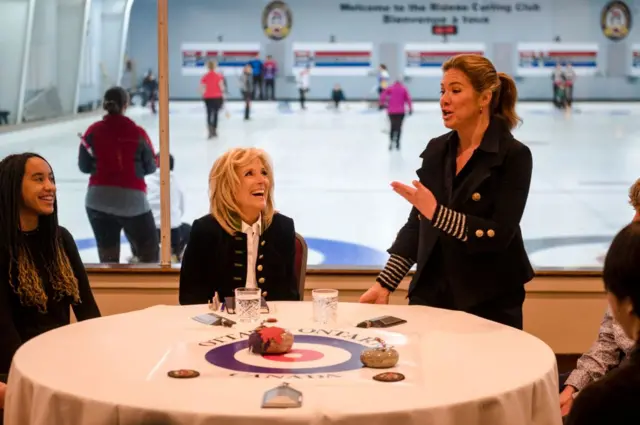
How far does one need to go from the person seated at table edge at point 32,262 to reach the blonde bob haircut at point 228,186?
22.0 inches

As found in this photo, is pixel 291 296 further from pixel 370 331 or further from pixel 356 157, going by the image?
pixel 356 157

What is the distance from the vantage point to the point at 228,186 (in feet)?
11.3

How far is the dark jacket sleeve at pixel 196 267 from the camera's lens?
3445 mm

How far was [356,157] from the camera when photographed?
12.3 meters

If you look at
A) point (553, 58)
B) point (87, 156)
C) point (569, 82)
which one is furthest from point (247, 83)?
point (87, 156)

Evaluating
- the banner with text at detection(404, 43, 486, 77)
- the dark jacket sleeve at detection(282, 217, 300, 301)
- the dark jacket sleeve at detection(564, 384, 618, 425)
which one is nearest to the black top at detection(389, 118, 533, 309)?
the dark jacket sleeve at detection(282, 217, 300, 301)

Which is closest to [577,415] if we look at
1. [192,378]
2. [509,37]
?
[192,378]

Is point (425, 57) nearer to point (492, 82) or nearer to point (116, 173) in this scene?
point (116, 173)

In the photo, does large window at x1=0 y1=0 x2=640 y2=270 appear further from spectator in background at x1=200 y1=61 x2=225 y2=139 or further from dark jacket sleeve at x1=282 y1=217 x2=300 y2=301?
dark jacket sleeve at x1=282 y1=217 x2=300 y2=301

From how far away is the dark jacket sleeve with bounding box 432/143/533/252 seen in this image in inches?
119

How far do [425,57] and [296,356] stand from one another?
1276cm

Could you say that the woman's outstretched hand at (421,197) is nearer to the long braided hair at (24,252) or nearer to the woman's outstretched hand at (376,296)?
the woman's outstretched hand at (376,296)

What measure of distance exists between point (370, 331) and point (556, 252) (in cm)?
449

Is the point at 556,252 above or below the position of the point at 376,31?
below
